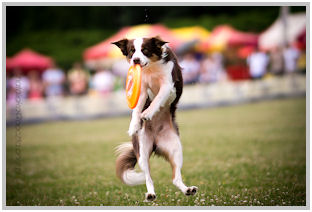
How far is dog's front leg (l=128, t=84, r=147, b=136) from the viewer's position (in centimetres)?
570

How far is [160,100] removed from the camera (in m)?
5.56

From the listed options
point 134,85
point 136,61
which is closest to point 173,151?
point 134,85

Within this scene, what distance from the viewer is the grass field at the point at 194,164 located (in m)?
6.73

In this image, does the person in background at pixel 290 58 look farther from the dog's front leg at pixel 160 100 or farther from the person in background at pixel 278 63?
the dog's front leg at pixel 160 100

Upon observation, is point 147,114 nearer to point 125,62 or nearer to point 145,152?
point 145,152

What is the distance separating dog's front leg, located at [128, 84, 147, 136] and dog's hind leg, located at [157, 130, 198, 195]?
0.41 metres

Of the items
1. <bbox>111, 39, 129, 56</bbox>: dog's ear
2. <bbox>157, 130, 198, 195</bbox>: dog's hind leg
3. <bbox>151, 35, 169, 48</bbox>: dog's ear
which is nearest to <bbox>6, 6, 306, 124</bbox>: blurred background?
<bbox>111, 39, 129, 56</bbox>: dog's ear

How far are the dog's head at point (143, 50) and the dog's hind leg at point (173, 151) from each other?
1.03 meters

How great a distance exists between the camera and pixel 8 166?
10242 millimetres

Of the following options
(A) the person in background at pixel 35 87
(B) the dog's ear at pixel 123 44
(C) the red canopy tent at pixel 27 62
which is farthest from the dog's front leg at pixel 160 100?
(C) the red canopy tent at pixel 27 62

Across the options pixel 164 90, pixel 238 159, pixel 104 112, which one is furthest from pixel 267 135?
pixel 104 112

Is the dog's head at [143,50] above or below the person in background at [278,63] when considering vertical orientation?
above

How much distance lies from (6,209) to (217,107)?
1469 centimetres

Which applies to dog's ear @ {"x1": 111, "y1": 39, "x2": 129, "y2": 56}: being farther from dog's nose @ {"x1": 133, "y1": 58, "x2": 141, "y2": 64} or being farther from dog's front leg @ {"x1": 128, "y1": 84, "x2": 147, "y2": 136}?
dog's front leg @ {"x1": 128, "y1": 84, "x2": 147, "y2": 136}
